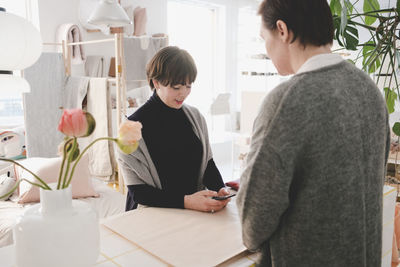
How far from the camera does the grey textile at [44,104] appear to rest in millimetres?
3309

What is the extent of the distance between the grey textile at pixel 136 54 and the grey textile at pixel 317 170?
2.59m

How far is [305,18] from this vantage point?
0.75 m

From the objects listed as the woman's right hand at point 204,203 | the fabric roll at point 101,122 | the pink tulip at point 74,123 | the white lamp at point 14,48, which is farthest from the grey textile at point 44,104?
the pink tulip at point 74,123

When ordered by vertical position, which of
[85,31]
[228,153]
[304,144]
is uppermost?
[85,31]

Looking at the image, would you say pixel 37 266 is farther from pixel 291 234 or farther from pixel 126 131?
pixel 291 234

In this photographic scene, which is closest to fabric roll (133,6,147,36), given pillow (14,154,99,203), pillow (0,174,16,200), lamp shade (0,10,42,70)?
pillow (14,154,99,203)

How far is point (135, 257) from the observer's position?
34.6 inches

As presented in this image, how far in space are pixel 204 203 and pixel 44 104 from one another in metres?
2.75

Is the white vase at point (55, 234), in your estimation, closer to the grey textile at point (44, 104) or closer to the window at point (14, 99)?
the grey textile at point (44, 104)

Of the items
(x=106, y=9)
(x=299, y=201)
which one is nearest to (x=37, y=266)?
(x=299, y=201)

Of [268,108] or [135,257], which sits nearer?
[268,108]

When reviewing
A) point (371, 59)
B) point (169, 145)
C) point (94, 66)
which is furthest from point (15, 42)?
point (94, 66)

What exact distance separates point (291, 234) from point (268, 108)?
0.86 feet

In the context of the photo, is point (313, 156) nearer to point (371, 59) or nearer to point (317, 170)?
point (317, 170)
